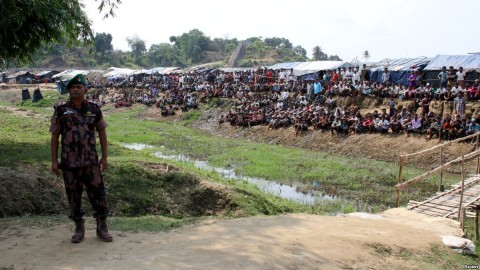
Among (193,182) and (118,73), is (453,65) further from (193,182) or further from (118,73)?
(118,73)

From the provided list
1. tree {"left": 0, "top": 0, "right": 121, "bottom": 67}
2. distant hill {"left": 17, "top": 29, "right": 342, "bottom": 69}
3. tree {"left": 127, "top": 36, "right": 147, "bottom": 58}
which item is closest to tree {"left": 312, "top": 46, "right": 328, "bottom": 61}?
distant hill {"left": 17, "top": 29, "right": 342, "bottom": 69}

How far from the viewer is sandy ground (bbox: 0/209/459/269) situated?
4.44 meters

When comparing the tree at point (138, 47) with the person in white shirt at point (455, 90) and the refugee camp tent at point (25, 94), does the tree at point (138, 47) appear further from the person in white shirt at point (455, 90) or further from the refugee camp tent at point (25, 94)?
the person in white shirt at point (455, 90)

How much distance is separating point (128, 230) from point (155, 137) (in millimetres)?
20298

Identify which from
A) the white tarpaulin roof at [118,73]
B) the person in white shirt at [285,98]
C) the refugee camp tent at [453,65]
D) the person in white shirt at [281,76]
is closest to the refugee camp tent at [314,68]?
the person in white shirt at [281,76]

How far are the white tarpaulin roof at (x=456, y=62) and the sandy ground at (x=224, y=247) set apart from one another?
18.0 metres

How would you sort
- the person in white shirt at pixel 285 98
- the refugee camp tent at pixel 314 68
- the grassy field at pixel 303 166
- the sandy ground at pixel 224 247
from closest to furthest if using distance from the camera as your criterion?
the sandy ground at pixel 224 247 → the grassy field at pixel 303 166 → the person in white shirt at pixel 285 98 → the refugee camp tent at pixel 314 68

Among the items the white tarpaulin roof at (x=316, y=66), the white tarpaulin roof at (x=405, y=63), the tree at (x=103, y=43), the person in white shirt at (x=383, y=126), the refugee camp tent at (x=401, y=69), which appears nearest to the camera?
the person in white shirt at (x=383, y=126)

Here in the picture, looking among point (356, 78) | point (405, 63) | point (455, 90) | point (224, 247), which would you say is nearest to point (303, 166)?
point (455, 90)

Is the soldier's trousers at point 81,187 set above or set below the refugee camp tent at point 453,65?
below

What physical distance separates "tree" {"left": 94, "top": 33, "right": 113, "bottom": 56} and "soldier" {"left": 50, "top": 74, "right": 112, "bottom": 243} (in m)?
78.9

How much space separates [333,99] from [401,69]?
3.96 m

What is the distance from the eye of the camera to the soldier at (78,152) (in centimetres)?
500

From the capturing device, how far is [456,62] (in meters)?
23.1
